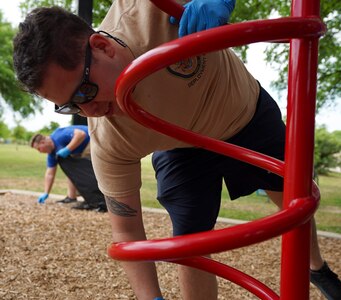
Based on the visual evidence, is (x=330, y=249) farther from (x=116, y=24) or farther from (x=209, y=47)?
(x=209, y=47)

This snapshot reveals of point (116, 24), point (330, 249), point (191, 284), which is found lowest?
point (330, 249)

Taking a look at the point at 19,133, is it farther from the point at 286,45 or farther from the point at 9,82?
the point at 286,45

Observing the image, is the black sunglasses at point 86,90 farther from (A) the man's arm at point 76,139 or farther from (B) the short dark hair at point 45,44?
(A) the man's arm at point 76,139

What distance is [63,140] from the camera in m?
5.88

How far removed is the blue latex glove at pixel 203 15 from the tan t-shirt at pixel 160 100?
0.23 m

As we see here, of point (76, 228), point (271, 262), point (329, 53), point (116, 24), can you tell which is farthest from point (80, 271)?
point (329, 53)

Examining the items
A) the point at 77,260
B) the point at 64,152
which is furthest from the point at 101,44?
the point at 64,152

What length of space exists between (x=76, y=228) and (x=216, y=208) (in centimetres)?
263

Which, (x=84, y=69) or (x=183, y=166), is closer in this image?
(x=84, y=69)

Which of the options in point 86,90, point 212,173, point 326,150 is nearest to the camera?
point 86,90

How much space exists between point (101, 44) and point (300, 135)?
67 centimetres

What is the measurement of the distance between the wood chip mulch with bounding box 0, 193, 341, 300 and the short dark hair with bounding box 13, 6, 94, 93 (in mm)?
1775

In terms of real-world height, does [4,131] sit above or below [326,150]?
below

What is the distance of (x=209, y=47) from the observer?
2.62 ft
